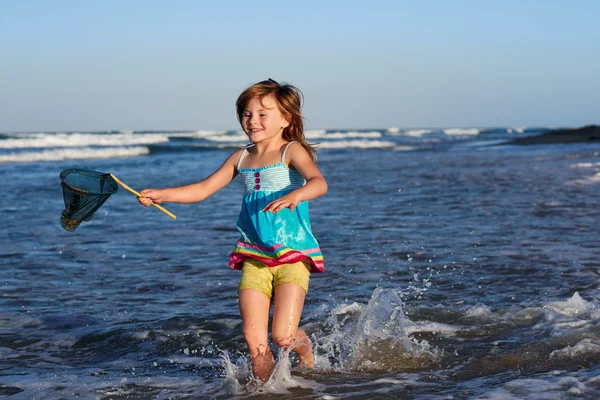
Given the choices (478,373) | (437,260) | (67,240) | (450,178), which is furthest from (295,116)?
(450,178)

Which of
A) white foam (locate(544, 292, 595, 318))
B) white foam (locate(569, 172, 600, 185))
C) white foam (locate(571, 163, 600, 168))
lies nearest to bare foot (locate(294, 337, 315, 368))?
white foam (locate(544, 292, 595, 318))

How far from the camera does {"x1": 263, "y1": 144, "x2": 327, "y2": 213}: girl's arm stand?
11.5 feet

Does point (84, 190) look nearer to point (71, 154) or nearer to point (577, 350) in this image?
point (577, 350)

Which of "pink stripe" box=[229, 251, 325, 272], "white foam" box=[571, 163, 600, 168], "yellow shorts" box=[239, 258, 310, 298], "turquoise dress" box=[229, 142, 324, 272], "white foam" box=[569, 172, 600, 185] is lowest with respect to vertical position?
"white foam" box=[569, 172, 600, 185]

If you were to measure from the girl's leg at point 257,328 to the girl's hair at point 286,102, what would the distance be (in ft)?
2.65

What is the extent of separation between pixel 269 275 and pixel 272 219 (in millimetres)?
293

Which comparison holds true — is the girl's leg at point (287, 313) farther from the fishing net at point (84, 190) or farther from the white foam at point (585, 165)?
the white foam at point (585, 165)

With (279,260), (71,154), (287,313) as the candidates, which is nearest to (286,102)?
(279,260)

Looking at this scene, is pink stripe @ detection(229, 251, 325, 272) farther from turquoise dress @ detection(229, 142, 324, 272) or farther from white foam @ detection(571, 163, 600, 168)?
white foam @ detection(571, 163, 600, 168)

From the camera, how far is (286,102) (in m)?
4.10

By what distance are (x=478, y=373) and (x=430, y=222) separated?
5523 millimetres

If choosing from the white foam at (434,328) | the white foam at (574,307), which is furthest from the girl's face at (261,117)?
the white foam at (574,307)

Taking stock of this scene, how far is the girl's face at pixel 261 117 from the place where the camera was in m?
4.07

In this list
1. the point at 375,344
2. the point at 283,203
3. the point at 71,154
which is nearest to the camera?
the point at 283,203
